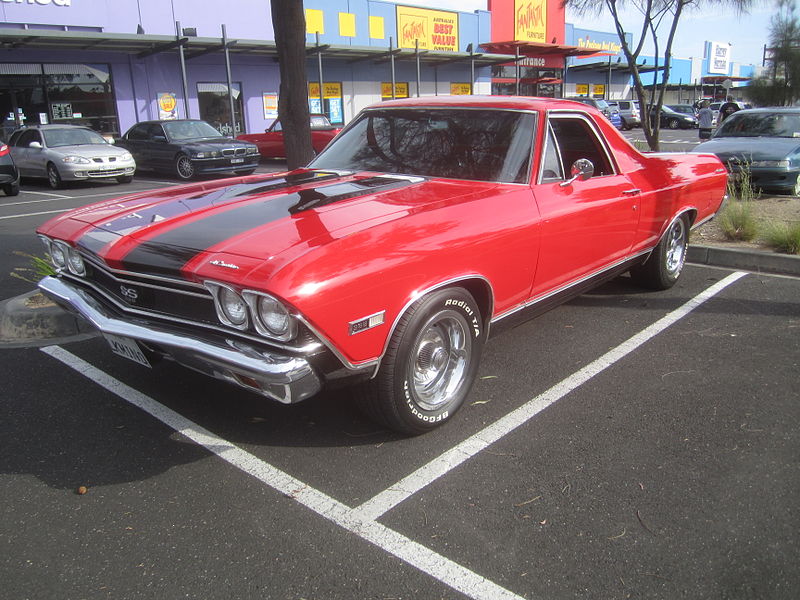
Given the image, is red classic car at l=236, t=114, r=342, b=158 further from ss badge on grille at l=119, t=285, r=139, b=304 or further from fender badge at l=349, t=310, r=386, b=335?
fender badge at l=349, t=310, r=386, b=335

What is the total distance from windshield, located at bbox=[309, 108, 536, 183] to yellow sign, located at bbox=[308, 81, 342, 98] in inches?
920

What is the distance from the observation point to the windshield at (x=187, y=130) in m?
16.4

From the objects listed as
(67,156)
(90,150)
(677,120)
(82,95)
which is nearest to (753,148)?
(90,150)

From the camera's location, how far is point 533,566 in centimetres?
243

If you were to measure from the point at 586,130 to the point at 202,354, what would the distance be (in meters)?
3.21

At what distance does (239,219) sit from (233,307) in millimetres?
650

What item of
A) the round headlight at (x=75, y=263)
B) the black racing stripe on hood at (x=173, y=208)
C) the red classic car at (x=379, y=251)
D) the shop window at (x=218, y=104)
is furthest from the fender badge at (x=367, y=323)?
the shop window at (x=218, y=104)

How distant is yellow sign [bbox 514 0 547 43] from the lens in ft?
116

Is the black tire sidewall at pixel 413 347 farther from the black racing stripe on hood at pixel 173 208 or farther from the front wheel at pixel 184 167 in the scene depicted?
the front wheel at pixel 184 167

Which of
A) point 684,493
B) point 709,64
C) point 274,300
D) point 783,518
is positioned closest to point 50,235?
point 274,300

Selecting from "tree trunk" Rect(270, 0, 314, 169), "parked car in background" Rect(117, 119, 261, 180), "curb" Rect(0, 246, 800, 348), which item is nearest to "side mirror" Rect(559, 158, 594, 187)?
"curb" Rect(0, 246, 800, 348)

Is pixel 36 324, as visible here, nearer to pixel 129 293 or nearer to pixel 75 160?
pixel 129 293

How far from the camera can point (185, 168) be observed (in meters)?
15.7

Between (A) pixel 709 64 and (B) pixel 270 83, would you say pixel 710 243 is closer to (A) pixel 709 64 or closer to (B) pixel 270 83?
(B) pixel 270 83
